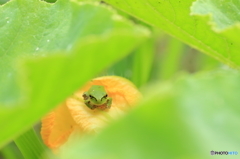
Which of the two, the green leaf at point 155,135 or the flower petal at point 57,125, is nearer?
the green leaf at point 155,135

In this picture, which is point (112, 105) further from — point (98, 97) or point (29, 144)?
point (98, 97)

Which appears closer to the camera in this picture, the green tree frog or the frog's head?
the green tree frog

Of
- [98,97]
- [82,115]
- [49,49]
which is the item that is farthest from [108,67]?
[98,97]

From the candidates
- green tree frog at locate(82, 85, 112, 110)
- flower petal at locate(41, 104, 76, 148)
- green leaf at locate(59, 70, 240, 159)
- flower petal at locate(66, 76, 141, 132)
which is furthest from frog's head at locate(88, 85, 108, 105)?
green leaf at locate(59, 70, 240, 159)

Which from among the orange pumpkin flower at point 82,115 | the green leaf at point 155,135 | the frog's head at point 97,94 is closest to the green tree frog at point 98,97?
the frog's head at point 97,94

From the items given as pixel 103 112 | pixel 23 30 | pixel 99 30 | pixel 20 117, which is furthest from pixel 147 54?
pixel 20 117

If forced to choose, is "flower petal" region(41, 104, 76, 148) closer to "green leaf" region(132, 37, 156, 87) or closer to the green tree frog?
the green tree frog

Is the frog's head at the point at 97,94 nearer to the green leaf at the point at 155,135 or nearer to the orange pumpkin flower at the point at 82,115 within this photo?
the orange pumpkin flower at the point at 82,115
